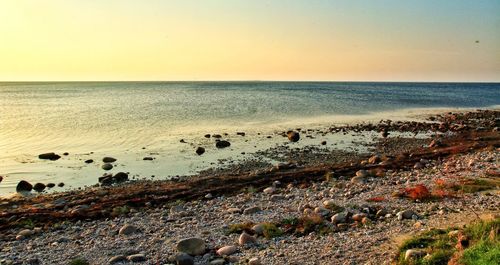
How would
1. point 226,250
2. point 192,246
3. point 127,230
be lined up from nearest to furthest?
point 226,250
point 192,246
point 127,230

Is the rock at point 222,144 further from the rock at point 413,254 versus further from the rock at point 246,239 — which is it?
the rock at point 413,254

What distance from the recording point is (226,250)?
9.34m

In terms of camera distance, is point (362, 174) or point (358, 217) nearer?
point (358, 217)

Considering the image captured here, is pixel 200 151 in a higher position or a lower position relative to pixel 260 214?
lower

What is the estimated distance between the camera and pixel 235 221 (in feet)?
38.1

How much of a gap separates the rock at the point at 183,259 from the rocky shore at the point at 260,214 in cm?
2

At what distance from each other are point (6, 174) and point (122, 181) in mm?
6204

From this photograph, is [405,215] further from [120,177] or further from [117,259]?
[120,177]

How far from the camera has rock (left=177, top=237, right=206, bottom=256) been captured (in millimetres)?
9391

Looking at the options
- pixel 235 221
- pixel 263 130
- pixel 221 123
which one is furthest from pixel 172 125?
pixel 235 221

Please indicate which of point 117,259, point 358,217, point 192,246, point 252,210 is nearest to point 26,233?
point 117,259

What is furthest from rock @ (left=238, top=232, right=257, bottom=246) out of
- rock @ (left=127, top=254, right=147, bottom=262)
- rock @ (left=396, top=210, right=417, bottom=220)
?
rock @ (left=396, top=210, right=417, bottom=220)

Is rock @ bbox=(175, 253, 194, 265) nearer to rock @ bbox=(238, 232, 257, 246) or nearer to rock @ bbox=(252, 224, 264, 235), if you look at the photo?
rock @ bbox=(238, 232, 257, 246)

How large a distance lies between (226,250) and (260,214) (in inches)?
116
